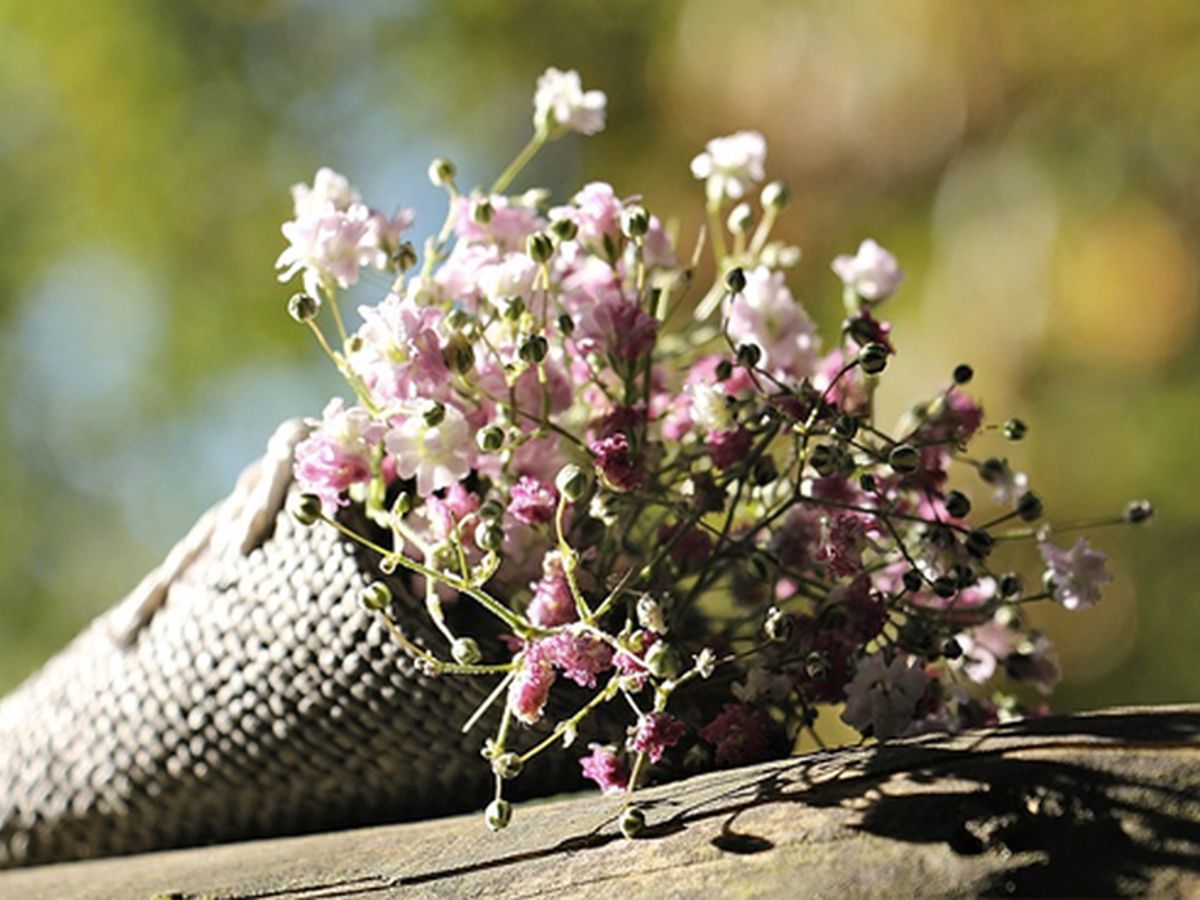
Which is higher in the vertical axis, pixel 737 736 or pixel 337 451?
pixel 337 451

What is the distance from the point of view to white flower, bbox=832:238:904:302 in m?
0.70

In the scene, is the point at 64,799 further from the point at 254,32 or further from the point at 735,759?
the point at 254,32

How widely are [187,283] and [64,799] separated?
2627 mm

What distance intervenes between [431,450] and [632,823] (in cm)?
15

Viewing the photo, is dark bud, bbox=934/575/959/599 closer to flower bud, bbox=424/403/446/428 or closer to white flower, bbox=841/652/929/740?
white flower, bbox=841/652/929/740

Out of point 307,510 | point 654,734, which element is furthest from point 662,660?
point 307,510

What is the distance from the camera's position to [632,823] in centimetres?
50

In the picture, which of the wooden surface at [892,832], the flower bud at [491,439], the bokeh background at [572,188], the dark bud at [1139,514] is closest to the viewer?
the wooden surface at [892,832]

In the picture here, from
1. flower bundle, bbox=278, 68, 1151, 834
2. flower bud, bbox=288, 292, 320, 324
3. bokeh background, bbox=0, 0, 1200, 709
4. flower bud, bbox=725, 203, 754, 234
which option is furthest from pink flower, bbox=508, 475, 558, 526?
bokeh background, bbox=0, 0, 1200, 709

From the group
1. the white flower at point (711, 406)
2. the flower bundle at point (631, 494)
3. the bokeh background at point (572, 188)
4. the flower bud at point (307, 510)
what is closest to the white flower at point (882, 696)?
the flower bundle at point (631, 494)

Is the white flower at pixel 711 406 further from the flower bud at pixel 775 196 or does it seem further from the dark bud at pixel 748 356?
the flower bud at pixel 775 196

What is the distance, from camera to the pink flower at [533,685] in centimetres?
53

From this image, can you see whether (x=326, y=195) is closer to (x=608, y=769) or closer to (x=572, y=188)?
(x=608, y=769)

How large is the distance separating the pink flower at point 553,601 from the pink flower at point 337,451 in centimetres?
8
